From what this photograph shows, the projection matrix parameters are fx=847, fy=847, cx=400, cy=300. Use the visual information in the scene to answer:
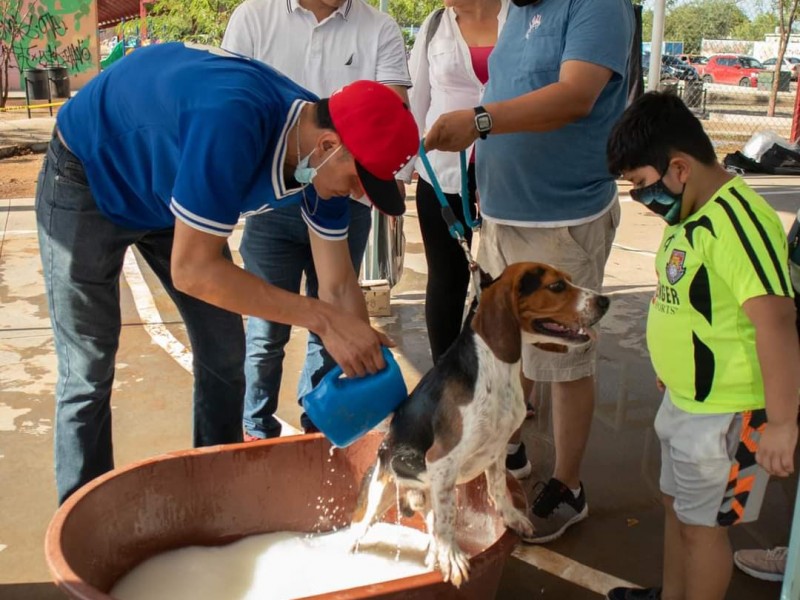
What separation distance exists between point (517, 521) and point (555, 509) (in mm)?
632

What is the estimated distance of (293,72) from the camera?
11.0 feet

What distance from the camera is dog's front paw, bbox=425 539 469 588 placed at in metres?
2.21

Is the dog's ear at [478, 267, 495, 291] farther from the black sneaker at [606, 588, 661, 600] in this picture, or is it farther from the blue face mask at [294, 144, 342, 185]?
the black sneaker at [606, 588, 661, 600]

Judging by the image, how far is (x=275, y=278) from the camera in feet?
10.9

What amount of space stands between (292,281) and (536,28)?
52.3 inches

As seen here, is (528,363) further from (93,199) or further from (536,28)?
(93,199)

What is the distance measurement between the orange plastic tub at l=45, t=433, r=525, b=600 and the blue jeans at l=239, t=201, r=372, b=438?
62cm

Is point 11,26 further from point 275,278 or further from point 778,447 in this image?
point 778,447

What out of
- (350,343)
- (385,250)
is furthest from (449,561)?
(385,250)

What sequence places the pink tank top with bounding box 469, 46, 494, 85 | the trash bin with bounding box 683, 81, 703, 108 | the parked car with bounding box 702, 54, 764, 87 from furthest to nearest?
1. the parked car with bounding box 702, 54, 764, 87
2. the trash bin with bounding box 683, 81, 703, 108
3. the pink tank top with bounding box 469, 46, 494, 85

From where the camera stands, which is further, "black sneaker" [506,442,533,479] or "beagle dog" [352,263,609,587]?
"black sneaker" [506,442,533,479]

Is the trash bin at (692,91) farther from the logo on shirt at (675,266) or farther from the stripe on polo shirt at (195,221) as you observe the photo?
the stripe on polo shirt at (195,221)

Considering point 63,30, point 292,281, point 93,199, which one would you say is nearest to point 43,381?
point 292,281

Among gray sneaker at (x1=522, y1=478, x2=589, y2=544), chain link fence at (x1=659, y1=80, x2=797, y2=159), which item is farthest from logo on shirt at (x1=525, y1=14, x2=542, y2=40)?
chain link fence at (x1=659, y1=80, x2=797, y2=159)
